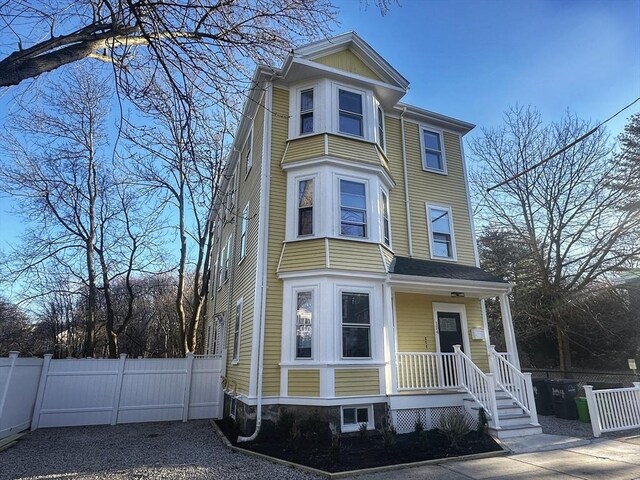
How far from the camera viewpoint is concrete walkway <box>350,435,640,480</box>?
5516 mm

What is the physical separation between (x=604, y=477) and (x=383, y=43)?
7320 millimetres

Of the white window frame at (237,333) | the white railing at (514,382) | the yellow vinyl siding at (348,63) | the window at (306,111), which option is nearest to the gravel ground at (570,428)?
the white railing at (514,382)

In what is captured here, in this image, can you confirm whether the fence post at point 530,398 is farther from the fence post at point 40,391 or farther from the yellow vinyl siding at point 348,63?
the fence post at point 40,391

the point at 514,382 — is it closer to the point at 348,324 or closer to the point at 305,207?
the point at 348,324

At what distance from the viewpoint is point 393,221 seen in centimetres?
1109

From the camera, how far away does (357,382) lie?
8305mm

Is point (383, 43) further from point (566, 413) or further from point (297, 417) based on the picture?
point (566, 413)

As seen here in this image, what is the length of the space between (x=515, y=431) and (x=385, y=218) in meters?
5.96

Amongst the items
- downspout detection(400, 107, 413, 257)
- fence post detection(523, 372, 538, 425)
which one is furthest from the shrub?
downspout detection(400, 107, 413, 257)

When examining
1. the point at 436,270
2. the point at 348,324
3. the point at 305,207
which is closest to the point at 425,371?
the point at 348,324

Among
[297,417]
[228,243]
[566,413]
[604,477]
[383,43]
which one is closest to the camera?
[604,477]

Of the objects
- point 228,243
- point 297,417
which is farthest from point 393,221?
point 228,243

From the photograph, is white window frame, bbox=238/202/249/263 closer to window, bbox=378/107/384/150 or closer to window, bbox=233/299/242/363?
window, bbox=233/299/242/363

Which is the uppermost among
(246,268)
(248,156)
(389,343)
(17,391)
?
(248,156)
